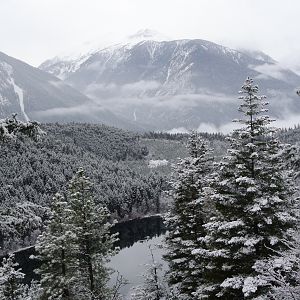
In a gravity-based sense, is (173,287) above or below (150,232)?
above

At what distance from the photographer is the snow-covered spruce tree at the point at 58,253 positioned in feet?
99.6

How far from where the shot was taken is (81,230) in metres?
31.2

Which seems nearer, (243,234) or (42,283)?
(243,234)

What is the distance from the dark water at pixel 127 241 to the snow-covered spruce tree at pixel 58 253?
2144 inches

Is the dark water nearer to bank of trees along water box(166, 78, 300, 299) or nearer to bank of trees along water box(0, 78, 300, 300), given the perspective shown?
bank of trees along water box(0, 78, 300, 300)

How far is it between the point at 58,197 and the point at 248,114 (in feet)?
56.0

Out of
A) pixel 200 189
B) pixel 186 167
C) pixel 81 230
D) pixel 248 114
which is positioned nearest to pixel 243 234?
pixel 248 114

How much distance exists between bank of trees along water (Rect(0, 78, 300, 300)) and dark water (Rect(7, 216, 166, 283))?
180ft

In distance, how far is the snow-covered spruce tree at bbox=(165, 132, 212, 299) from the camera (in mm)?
26794

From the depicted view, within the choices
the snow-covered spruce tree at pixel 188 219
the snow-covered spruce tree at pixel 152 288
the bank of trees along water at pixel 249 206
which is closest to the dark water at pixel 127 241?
the snow-covered spruce tree at pixel 152 288

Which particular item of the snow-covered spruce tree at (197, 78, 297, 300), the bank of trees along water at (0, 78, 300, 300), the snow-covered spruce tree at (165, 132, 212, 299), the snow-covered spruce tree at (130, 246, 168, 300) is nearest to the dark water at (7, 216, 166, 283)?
the snow-covered spruce tree at (130, 246, 168, 300)

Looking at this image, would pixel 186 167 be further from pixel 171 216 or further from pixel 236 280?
pixel 236 280

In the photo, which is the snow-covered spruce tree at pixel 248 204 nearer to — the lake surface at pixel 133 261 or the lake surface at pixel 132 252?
the lake surface at pixel 132 252

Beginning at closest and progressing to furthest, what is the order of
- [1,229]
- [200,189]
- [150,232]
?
[1,229] → [200,189] → [150,232]
